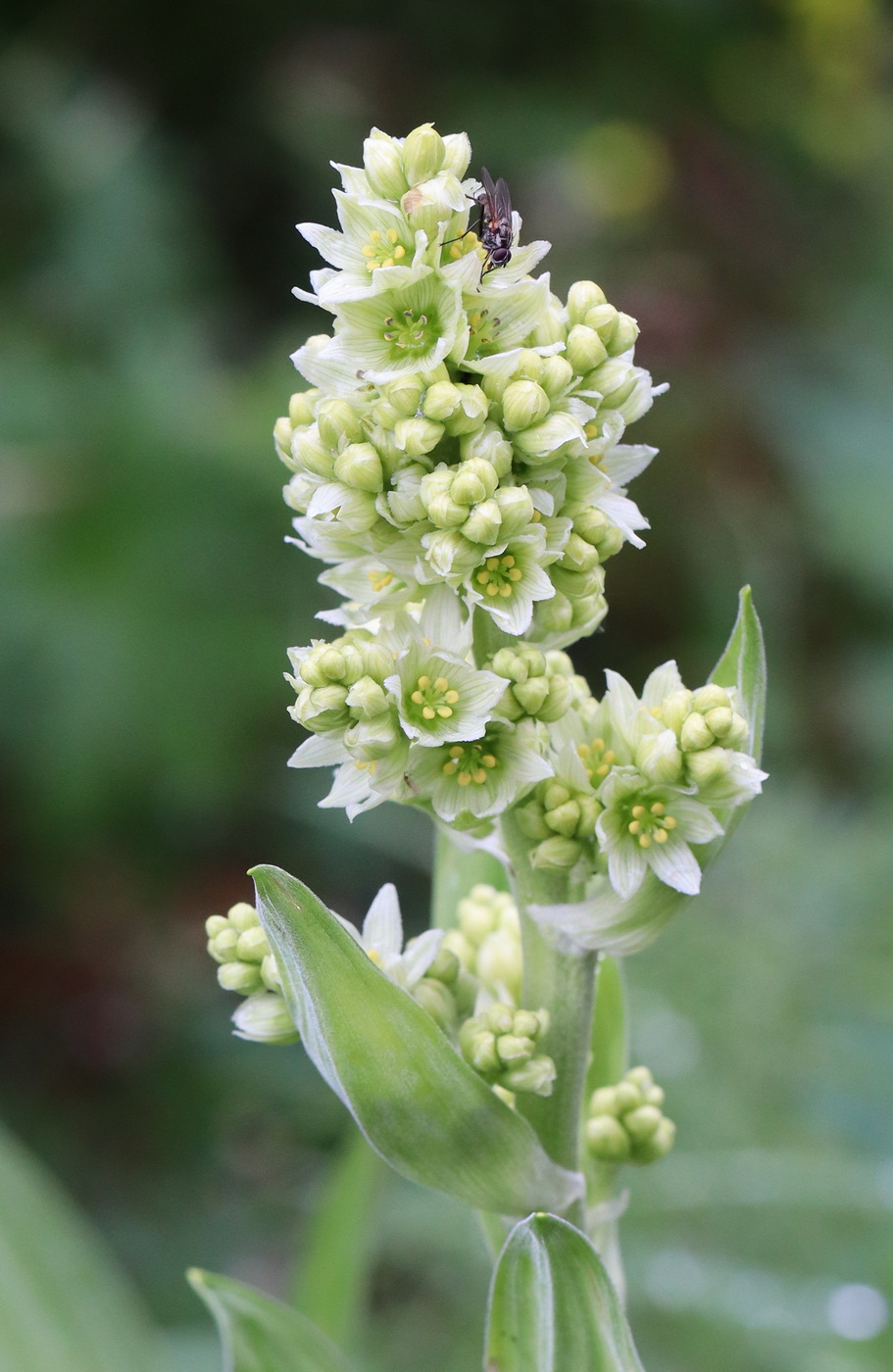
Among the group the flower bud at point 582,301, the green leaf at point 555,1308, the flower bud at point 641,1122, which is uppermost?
the flower bud at point 582,301

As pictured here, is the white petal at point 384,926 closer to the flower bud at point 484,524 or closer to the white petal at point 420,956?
the white petal at point 420,956


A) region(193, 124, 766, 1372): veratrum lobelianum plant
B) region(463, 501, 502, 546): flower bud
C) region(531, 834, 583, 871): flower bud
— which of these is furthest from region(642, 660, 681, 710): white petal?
region(463, 501, 502, 546): flower bud

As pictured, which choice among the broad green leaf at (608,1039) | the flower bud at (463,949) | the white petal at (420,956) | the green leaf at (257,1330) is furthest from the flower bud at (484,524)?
the green leaf at (257,1330)

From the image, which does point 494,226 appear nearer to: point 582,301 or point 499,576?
point 582,301

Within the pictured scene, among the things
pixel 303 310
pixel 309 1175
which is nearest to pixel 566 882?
pixel 309 1175

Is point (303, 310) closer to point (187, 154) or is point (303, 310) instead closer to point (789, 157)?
point (187, 154)

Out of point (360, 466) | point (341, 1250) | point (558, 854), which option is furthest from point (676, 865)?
point (341, 1250)
